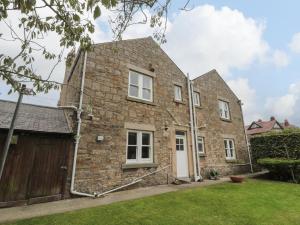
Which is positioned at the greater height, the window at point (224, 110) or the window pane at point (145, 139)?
the window at point (224, 110)

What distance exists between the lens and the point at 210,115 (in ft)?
48.0

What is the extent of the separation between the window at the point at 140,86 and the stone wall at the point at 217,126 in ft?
14.7

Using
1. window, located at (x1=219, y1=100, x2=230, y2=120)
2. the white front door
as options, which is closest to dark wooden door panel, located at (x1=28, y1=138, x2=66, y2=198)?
the white front door

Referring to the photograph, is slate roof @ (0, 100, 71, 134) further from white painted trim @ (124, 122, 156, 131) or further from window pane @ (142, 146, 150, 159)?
window pane @ (142, 146, 150, 159)

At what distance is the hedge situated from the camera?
1363 centimetres

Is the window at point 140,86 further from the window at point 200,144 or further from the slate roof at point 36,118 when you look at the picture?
the window at point 200,144

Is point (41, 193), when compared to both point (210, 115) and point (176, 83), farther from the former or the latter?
point (210, 115)

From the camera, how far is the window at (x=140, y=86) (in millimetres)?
10453

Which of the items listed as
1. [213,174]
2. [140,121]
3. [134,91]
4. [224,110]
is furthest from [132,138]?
[224,110]

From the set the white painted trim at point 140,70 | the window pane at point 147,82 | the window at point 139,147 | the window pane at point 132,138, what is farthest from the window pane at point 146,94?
the window pane at point 132,138

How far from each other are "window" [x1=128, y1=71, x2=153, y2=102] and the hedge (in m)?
10.6

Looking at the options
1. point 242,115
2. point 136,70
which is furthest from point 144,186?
point 242,115

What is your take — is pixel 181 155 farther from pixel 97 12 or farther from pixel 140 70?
pixel 97 12

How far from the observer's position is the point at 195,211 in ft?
19.0
